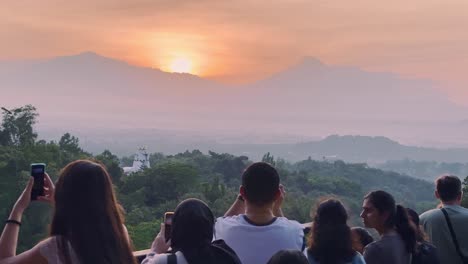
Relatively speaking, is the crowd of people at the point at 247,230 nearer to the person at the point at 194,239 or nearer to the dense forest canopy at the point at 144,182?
the person at the point at 194,239

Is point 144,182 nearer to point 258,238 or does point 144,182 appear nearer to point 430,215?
point 430,215

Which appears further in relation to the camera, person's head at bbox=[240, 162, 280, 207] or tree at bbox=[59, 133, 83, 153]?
tree at bbox=[59, 133, 83, 153]

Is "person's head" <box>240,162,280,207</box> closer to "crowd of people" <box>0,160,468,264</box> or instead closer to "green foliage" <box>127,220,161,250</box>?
"crowd of people" <box>0,160,468,264</box>

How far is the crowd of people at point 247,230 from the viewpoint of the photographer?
8.87 feet

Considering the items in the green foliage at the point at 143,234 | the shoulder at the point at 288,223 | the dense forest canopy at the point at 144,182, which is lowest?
the green foliage at the point at 143,234

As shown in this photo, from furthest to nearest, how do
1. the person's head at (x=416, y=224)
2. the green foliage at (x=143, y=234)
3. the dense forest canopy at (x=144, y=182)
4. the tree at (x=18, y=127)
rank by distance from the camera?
the tree at (x=18, y=127)
the dense forest canopy at (x=144, y=182)
the green foliage at (x=143, y=234)
the person's head at (x=416, y=224)

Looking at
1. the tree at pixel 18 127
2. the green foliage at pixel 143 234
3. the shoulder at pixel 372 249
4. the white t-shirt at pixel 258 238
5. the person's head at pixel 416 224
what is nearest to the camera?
the white t-shirt at pixel 258 238

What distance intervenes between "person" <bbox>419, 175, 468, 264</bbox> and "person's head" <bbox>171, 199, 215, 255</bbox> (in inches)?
90.4

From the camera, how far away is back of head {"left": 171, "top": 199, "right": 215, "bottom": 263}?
9.34ft

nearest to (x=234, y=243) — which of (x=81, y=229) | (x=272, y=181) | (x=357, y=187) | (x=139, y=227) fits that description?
(x=272, y=181)

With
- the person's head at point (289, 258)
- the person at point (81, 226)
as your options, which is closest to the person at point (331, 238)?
the person's head at point (289, 258)

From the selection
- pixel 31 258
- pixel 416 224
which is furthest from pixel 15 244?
pixel 416 224

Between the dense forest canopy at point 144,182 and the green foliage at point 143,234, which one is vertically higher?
the dense forest canopy at point 144,182

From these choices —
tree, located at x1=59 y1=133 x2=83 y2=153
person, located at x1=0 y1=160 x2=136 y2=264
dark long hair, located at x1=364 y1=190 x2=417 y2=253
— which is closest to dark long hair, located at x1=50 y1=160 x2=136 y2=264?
person, located at x1=0 y1=160 x2=136 y2=264
